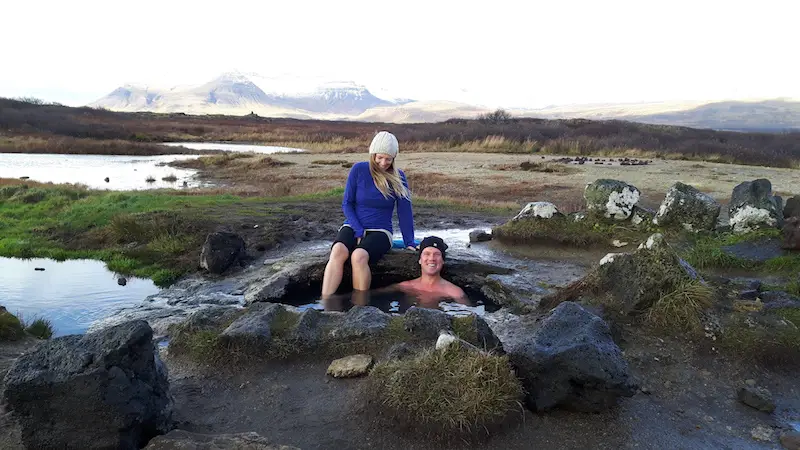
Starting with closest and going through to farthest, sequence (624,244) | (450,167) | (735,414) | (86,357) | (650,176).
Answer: (86,357) → (735,414) → (624,244) → (650,176) → (450,167)

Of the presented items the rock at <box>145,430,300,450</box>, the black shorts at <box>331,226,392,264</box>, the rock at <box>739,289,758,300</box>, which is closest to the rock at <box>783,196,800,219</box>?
the rock at <box>739,289,758,300</box>

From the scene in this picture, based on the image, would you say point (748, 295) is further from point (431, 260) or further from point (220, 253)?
point (220, 253)

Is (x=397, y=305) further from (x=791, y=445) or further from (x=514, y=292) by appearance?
(x=791, y=445)

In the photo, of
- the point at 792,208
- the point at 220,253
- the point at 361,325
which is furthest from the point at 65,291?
the point at 792,208

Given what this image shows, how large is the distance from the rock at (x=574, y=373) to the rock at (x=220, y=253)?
17.4 ft

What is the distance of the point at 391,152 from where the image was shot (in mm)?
6902

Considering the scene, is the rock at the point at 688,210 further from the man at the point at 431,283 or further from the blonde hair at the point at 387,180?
the blonde hair at the point at 387,180

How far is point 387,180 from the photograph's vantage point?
7.08m

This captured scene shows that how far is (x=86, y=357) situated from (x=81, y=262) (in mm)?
6682

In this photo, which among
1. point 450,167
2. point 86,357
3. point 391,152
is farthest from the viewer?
point 450,167

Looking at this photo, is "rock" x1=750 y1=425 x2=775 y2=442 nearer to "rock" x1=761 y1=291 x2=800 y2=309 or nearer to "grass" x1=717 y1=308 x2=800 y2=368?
"grass" x1=717 y1=308 x2=800 y2=368

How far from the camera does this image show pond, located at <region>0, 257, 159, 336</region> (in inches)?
262

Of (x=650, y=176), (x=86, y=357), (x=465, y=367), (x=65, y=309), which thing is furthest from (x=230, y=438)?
(x=650, y=176)

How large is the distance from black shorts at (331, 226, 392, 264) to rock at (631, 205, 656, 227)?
185 inches
